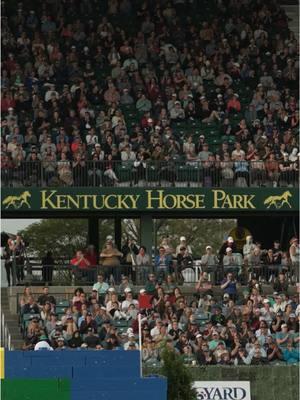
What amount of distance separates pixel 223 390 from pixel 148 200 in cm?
771

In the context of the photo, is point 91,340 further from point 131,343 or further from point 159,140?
point 159,140

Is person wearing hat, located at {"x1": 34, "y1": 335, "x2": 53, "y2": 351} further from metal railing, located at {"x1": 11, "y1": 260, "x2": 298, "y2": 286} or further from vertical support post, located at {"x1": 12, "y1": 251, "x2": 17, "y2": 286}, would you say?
vertical support post, located at {"x1": 12, "y1": 251, "x2": 17, "y2": 286}

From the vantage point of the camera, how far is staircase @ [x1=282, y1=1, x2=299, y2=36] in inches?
2061

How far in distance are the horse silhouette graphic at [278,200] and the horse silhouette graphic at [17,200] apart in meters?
5.41

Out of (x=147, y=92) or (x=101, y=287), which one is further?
(x=147, y=92)

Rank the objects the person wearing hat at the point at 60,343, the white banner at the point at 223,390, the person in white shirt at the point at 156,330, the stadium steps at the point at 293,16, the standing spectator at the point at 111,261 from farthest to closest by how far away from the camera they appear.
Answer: the stadium steps at the point at 293,16, the standing spectator at the point at 111,261, the person in white shirt at the point at 156,330, the person wearing hat at the point at 60,343, the white banner at the point at 223,390

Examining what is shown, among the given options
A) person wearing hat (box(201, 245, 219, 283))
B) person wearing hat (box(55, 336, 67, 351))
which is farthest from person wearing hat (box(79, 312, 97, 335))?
person wearing hat (box(201, 245, 219, 283))

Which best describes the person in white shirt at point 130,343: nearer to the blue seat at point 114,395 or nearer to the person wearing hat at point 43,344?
the person wearing hat at point 43,344

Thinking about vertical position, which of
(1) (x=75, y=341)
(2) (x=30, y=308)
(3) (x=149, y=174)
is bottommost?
(1) (x=75, y=341)

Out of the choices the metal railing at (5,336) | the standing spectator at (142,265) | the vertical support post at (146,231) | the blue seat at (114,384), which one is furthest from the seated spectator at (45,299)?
the blue seat at (114,384)

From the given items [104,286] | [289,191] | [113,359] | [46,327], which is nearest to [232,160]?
[289,191]

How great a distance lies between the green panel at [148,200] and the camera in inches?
1710

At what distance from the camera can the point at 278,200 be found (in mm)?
44312

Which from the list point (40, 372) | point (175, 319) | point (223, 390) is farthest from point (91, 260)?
point (40, 372)
